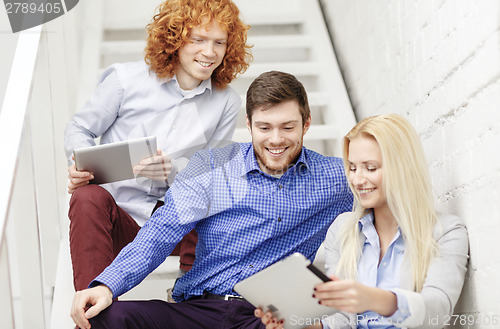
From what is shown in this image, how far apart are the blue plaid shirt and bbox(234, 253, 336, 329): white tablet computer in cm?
33

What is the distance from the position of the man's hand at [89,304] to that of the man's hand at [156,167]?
52 centimetres

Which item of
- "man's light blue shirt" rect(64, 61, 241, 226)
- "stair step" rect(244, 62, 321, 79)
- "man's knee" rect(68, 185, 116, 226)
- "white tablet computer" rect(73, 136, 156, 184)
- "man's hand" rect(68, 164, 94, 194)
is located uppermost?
"stair step" rect(244, 62, 321, 79)

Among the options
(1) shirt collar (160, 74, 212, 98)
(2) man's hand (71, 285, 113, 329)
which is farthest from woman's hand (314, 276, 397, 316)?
(1) shirt collar (160, 74, 212, 98)

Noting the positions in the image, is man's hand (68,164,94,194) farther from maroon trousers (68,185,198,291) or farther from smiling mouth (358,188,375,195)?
smiling mouth (358,188,375,195)

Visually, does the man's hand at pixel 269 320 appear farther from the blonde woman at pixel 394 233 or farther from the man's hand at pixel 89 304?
the man's hand at pixel 89 304

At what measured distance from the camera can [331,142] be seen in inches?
Result: 115

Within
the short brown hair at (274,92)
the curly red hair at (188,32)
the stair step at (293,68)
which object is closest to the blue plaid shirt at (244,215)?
the short brown hair at (274,92)

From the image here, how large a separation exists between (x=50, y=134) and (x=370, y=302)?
144 cm

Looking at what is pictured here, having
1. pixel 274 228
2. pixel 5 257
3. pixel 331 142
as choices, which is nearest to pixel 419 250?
pixel 274 228

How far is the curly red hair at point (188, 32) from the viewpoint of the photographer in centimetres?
225

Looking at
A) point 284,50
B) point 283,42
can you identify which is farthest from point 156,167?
point 284,50

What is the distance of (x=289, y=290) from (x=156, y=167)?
2.67ft

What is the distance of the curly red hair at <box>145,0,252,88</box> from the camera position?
88.6 inches

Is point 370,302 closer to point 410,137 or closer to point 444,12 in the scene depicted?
point 410,137
